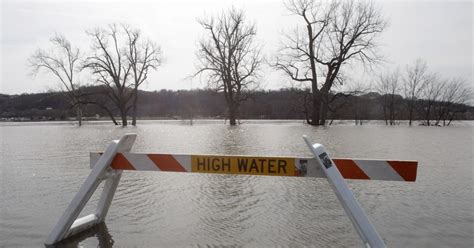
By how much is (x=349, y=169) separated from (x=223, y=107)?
67.3 m

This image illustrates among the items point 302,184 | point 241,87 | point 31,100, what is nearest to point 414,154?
point 302,184

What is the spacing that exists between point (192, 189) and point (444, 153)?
9.09 metres

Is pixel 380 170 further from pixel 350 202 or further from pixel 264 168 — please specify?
pixel 264 168

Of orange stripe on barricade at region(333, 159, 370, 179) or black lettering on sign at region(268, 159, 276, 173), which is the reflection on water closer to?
black lettering on sign at region(268, 159, 276, 173)

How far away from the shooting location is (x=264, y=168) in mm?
3375

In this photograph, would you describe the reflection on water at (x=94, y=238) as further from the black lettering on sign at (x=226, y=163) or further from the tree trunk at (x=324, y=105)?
the tree trunk at (x=324, y=105)

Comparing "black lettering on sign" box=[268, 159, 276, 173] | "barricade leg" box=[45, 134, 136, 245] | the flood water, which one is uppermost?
"black lettering on sign" box=[268, 159, 276, 173]

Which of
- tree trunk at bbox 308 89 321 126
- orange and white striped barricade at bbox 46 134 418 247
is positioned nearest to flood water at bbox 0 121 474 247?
orange and white striped barricade at bbox 46 134 418 247

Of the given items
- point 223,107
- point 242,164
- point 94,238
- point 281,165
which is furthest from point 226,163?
point 223,107

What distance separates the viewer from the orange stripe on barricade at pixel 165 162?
12.1 feet

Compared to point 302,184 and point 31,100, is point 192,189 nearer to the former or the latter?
point 302,184

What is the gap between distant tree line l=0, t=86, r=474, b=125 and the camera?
4550 centimetres

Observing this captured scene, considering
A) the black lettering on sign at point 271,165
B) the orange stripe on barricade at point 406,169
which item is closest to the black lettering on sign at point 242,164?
the black lettering on sign at point 271,165

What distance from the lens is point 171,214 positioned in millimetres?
4859
